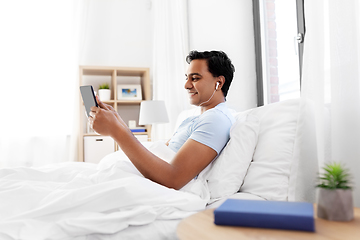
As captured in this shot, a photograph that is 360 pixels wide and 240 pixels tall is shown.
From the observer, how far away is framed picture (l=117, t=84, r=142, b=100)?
12.3 feet

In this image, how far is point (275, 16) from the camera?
8.77 ft

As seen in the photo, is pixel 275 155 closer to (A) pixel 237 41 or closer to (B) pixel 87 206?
(B) pixel 87 206

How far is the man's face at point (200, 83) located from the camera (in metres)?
1.54

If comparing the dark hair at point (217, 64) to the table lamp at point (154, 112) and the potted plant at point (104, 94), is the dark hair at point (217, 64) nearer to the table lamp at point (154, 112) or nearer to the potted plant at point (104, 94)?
the table lamp at point (154, 112)

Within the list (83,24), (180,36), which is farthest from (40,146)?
(180,36)

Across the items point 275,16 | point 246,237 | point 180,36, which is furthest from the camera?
point 180,36

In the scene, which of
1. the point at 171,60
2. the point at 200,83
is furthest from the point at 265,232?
the point at 171,60

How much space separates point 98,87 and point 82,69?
394 mm

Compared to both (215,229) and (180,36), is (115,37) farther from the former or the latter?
(215,229)

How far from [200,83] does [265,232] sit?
1.02m

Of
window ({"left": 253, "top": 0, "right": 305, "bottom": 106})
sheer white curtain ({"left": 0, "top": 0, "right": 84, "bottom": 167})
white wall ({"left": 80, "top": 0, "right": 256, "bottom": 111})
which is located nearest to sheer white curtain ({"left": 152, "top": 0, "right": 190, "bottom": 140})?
white wall ({"left": 80, "top": 0, "right": 256, "bottom": 111})

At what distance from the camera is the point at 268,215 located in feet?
2.00

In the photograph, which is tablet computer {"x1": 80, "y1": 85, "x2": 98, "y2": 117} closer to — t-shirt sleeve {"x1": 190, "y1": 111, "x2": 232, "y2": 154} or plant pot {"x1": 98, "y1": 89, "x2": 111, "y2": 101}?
t-shirt sleeve {"x1": 190, "y1": 111, "x2": 232, "y2": 154}

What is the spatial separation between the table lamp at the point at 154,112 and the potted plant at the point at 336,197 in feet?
7.77
